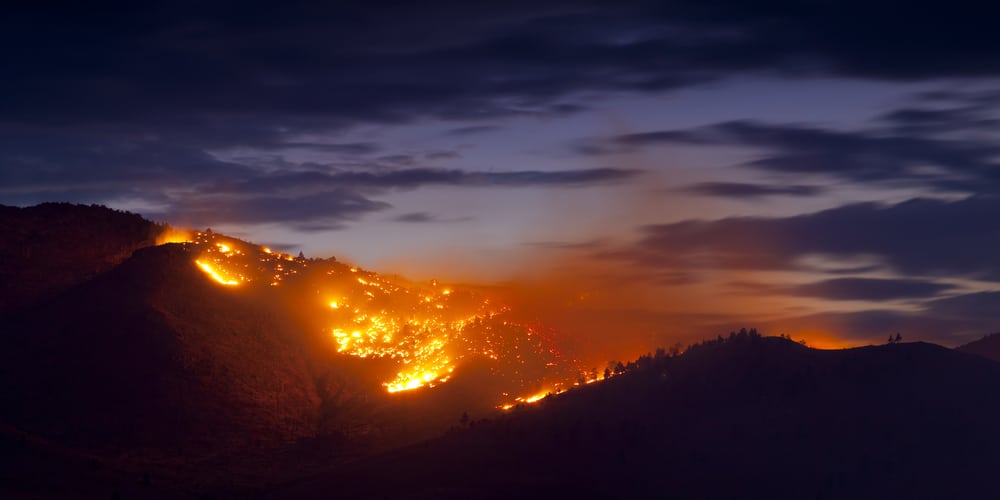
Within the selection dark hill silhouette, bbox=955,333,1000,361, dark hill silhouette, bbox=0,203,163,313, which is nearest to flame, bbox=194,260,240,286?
dark hill silhouette, bbox=0,203,163,313

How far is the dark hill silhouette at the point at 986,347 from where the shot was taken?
8056 cm

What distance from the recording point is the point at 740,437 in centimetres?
5453

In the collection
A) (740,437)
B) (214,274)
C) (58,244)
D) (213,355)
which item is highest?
(58,244)

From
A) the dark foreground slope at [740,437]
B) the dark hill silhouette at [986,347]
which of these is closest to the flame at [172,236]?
the dark foreground slope at [740,437]

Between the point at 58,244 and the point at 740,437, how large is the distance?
191ft

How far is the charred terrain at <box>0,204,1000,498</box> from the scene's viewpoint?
52.9 m

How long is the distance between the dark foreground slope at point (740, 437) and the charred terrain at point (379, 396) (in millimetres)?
127

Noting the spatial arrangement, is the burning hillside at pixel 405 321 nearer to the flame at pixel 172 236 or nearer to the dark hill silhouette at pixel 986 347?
the flame at pixel 172 236

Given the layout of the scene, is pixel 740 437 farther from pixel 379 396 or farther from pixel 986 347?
pixel 986 347

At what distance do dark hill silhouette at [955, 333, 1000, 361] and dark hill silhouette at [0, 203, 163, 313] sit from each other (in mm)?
63949

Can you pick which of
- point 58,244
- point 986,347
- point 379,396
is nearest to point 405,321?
point 379,396

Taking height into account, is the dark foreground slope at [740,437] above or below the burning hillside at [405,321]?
below

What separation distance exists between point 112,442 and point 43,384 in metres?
8.26

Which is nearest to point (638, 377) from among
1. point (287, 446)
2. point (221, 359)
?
point (287, 446)
